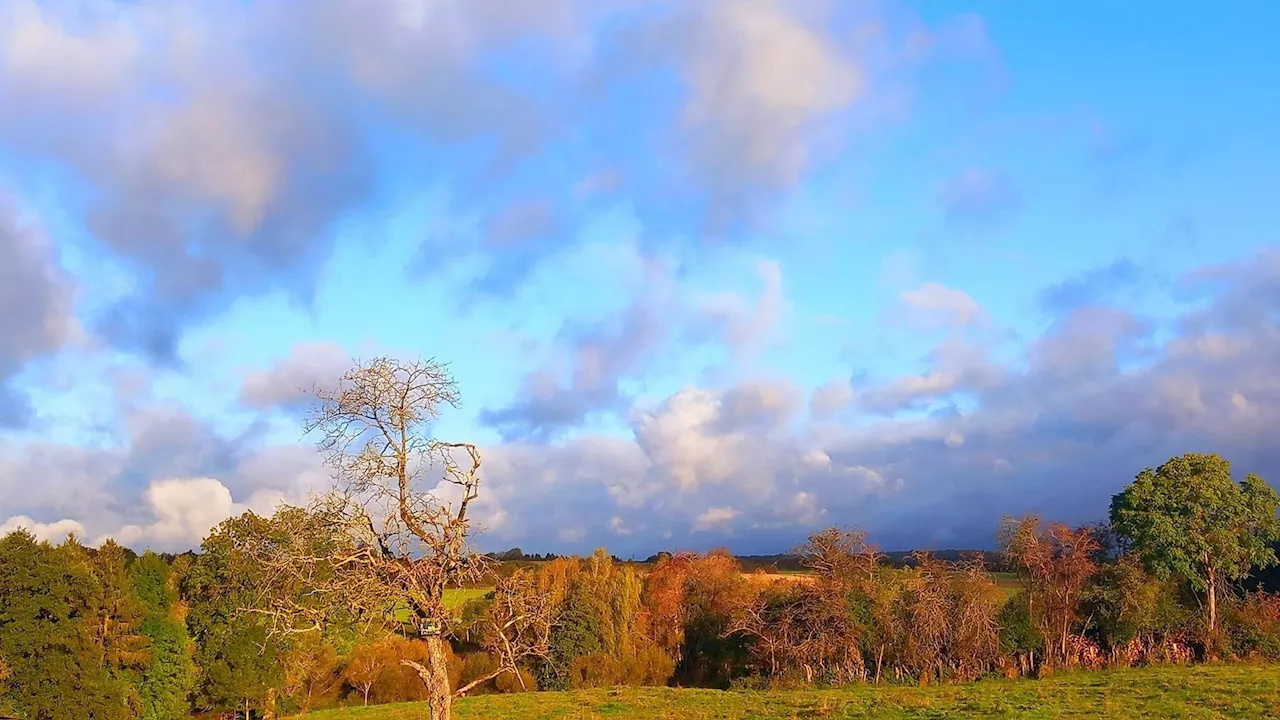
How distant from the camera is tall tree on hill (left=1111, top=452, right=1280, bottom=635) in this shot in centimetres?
4831

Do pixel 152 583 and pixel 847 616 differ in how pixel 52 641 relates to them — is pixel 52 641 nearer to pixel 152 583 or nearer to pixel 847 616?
pixel 152 583

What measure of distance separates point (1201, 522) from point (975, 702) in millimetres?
28991

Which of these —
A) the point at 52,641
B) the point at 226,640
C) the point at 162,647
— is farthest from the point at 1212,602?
the point at 52,641

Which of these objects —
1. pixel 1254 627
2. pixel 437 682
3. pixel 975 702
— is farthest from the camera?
pixel 1254 627

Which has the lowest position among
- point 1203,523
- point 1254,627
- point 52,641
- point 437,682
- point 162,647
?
point 162,647

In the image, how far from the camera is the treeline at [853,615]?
46.7 meters

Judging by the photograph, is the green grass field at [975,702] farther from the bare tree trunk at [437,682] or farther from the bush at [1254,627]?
the bare tree trunk at [437,682]

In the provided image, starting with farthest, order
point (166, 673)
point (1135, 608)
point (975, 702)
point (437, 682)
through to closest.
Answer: point (166, 673)
point (1135, 608)
point (975, 702)
point (437, 682)

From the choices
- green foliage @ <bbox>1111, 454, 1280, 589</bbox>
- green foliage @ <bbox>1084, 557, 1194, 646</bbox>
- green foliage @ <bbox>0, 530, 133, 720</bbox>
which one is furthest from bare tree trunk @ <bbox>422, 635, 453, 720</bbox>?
green foliage @ <bbox>0, 530, 133, 720</bbox>

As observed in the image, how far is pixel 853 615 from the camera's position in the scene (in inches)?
1922

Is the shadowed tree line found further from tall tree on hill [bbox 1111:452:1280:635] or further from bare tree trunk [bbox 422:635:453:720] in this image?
bare tree trunk [bbox 422:635:453:720]

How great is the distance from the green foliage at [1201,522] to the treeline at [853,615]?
0.32 feet

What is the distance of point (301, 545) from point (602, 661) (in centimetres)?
5348

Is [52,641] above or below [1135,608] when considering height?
below
